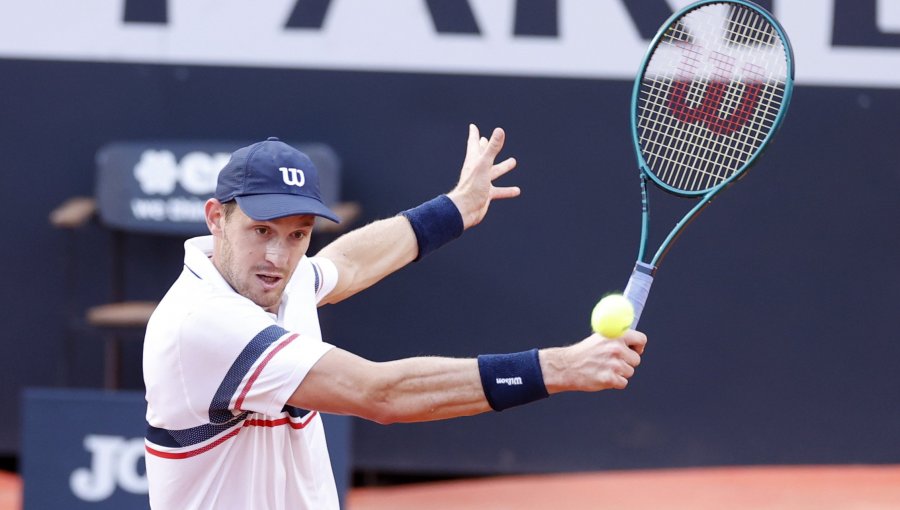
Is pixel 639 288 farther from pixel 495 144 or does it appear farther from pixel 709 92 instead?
pixel 709 92

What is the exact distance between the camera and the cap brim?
2703 mm

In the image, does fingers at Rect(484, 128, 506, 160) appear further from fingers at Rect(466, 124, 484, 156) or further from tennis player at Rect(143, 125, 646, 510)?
tennis player at Rect(143, 125, 646, 510)

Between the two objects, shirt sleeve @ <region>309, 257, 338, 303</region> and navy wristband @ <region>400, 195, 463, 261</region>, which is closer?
shirt sleeve @ <region>309, 257, 338, 303</region>

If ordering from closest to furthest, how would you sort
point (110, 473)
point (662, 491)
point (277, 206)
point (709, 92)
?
point (277, 206), point (110, 473), point (709, 92), point (662, 491)

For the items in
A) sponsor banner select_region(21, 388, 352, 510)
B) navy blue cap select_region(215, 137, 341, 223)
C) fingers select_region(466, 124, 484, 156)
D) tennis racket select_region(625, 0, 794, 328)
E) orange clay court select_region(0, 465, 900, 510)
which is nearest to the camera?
navy blue cap select_region(215, 137, 341, 223)

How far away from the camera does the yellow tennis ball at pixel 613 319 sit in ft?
8.56

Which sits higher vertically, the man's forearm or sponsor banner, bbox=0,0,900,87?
sponsor banner, bbox=0,0,900,87

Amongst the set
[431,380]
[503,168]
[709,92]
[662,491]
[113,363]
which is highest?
[709,92]

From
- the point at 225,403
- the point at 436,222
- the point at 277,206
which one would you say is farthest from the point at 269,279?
the point at 436,222

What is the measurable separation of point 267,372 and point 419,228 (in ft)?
3.32

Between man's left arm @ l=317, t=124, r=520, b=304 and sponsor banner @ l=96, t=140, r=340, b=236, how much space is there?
7.04 feet

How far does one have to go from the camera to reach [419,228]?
3.53 meters

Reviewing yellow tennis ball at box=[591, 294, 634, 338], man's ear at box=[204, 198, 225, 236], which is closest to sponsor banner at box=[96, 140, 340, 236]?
man's ear at box=[204, 198, 225, 236]

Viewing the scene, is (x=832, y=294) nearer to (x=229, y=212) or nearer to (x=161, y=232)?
(x=161, y=232)
